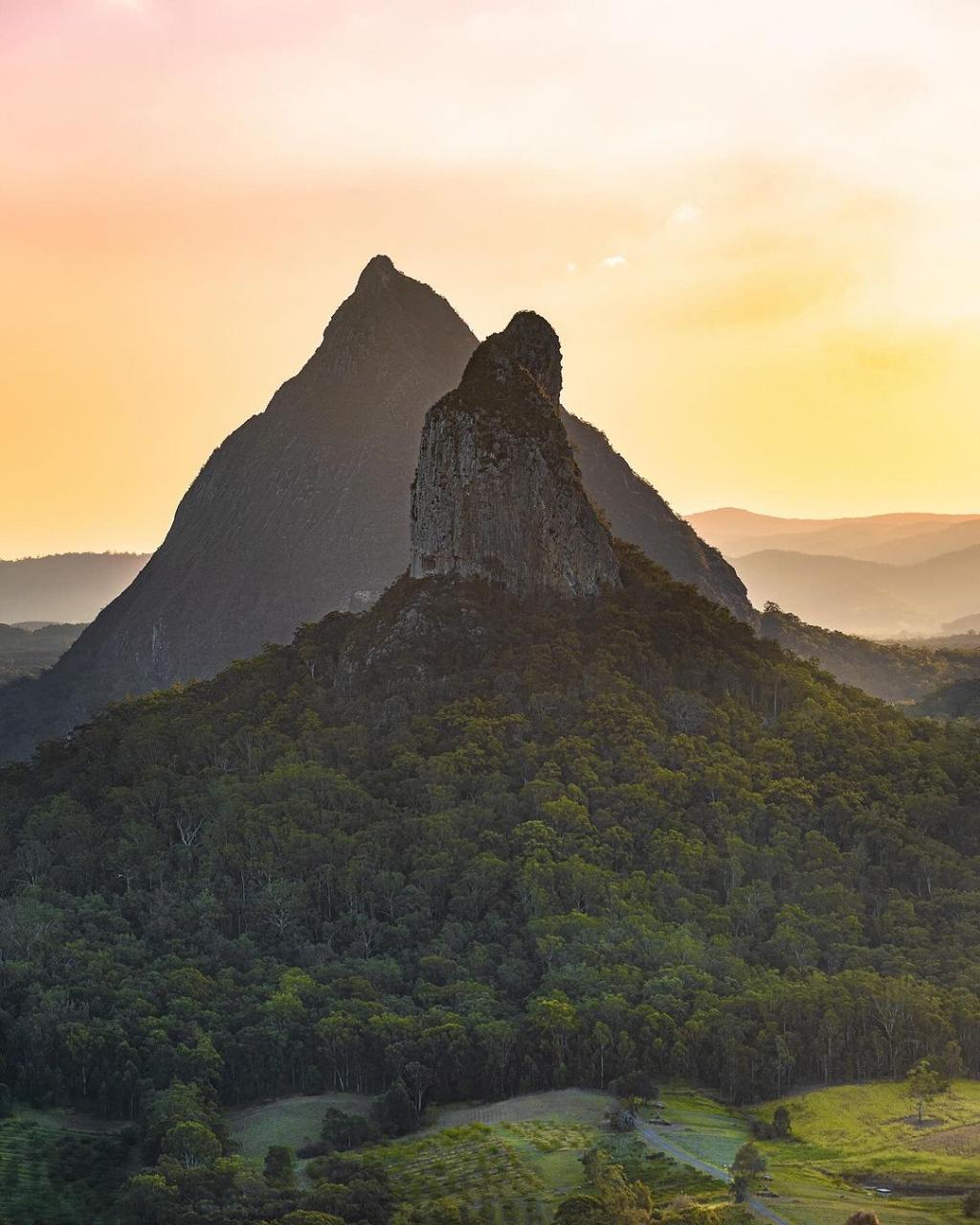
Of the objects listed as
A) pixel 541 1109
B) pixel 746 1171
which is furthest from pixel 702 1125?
pixel 746 1171

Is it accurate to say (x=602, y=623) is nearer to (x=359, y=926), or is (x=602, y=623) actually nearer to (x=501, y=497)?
(x=501, y=497)

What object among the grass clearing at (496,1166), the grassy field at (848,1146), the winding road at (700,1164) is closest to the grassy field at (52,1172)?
the grass clearing at (496,1166)

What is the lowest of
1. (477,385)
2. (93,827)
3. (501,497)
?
(93,827)

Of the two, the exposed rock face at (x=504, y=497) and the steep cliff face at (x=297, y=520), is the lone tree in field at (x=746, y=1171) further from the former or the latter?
the steep cliff face at (x=297, y=520)

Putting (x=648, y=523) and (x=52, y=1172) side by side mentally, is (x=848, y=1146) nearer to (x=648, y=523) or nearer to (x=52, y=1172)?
(x=52, y=1172)

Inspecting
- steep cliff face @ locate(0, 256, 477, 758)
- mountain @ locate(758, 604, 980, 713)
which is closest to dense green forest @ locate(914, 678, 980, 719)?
mountain @ locate(758, 604, 980, 713)

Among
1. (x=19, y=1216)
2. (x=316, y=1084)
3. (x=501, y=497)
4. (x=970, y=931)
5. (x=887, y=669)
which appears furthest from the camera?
(x=887, y=669)

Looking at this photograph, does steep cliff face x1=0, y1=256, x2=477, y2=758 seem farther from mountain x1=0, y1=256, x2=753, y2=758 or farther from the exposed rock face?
the exposed rock face

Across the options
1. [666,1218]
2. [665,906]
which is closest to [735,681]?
[665,906]
